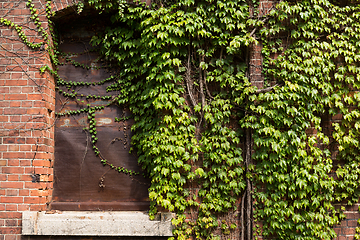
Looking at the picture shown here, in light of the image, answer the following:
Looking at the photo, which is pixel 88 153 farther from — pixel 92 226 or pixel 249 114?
pixel 249 114

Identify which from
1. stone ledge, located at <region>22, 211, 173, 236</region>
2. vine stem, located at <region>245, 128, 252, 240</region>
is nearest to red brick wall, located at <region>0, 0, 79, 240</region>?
stone ledge, located at <region>22, 211, 173, 236</region>

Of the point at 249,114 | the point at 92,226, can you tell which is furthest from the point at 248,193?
the point at 92,226

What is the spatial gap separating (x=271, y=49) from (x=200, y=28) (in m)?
1.05

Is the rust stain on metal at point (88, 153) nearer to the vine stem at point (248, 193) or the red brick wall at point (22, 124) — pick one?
the red brick wall at point (22, 124)

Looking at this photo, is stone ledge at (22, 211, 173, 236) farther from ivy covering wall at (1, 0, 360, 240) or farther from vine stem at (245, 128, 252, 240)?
vine stem at (245, 128, 252, 240)

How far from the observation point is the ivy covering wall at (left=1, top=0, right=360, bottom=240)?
2.96 metres

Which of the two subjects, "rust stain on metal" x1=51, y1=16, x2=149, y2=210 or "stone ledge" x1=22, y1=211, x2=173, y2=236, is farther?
"rust stain on metal" x1=51, y1=16, x2=149, y2=210

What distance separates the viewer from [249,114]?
311 cm

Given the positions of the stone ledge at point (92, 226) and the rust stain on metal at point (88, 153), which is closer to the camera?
the stone ledge at point (92, 226)

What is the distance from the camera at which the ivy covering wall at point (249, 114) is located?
9.71 feet

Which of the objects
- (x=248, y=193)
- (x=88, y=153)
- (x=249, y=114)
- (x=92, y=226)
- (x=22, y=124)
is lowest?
(x=92, y=226)

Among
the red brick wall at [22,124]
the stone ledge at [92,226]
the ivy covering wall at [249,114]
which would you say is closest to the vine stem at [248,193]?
the ivy covering wall at [249,114]

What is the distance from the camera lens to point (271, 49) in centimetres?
313

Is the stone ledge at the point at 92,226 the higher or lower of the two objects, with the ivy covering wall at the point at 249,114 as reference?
lower
